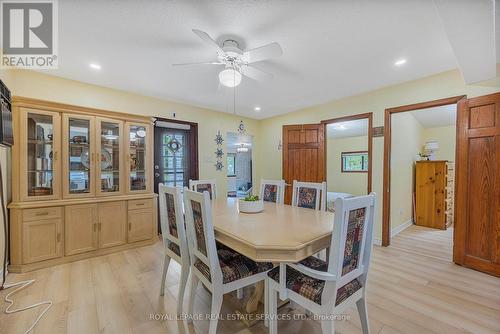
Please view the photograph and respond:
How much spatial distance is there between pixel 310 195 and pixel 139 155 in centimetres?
269

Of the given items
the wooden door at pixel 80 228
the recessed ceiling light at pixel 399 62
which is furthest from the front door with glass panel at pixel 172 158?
the recessed ceiling light at pixel 399 62

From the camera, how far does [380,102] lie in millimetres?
3340

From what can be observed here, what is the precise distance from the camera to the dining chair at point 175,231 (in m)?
1.81

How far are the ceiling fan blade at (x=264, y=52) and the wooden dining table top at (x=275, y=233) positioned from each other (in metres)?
1.42

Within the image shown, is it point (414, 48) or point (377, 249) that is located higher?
point (414, 48)

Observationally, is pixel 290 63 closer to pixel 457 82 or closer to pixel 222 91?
pixel 222 91

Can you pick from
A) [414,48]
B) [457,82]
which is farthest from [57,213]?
[457,82]

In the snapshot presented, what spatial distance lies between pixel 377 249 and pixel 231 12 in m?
3.56

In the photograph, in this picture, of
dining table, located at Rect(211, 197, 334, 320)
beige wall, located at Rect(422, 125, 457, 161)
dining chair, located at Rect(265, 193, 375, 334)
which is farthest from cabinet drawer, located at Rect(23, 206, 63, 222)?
beige wall, located at Rect(422, 125, 457, 161)

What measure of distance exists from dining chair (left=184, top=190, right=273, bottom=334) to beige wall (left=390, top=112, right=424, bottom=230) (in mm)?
3269

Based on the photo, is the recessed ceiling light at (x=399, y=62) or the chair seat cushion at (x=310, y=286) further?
the recessed ceiling light at (x=399, y=62)

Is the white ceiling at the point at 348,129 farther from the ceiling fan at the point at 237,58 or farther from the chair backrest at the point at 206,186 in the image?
the ceiling fan at the point at 237,58

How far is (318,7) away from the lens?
1611 mm

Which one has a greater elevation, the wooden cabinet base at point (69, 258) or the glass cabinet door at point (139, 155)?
the glass cabinet door at point (139, 155)
